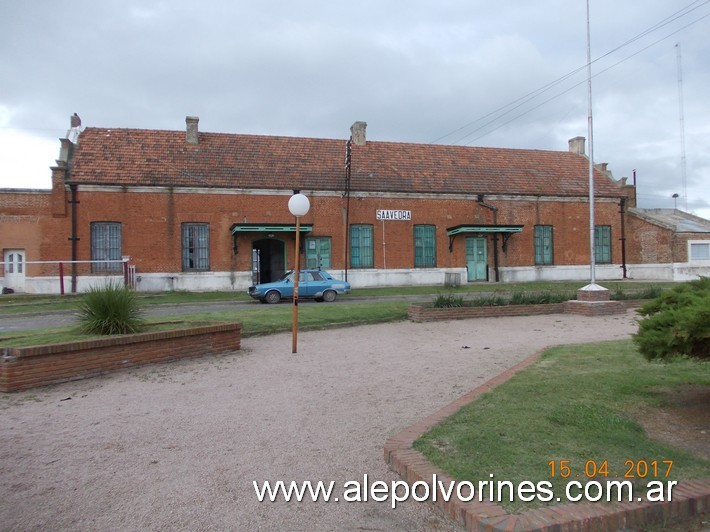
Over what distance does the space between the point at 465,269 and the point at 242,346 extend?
19712 mm

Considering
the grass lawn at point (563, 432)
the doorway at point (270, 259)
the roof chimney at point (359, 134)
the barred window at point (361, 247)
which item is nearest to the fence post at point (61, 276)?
the doorway at point (270, 259)

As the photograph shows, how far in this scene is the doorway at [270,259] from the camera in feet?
89.4

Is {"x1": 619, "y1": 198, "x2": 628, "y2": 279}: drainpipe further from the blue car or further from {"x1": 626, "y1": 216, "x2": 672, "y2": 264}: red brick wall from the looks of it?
the blue car

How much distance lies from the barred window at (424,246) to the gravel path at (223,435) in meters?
18.1

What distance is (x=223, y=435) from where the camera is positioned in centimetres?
553

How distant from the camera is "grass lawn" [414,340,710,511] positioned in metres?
4.05

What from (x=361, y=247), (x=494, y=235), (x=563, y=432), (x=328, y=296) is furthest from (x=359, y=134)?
(x=563, y=432)

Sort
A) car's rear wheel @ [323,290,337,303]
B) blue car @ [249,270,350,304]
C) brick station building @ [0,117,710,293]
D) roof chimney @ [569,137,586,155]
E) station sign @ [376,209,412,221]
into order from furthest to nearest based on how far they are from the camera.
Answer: roof chimney @ [569,137,586,155] < station sign @ [376,209,412,221] < brick station building @ [0,117,710,293] < car's rear wheel @ [323,290,337,303] < blue car @ [249,270,350,304]

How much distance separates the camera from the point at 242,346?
36.9 ft

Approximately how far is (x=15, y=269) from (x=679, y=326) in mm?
26539

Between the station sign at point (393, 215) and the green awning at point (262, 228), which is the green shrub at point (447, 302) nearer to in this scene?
the green awning at point (262, 228)

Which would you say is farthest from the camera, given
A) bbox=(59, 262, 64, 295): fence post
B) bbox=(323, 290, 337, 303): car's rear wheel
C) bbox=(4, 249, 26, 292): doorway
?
bbox=(4, 249, 26, 292): doorway

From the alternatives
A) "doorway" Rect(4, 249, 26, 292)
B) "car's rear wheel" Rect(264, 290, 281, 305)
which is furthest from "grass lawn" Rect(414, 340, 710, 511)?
"doorway" Rect(4, 249, 26, 292)

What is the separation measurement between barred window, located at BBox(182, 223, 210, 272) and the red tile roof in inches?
82.1
